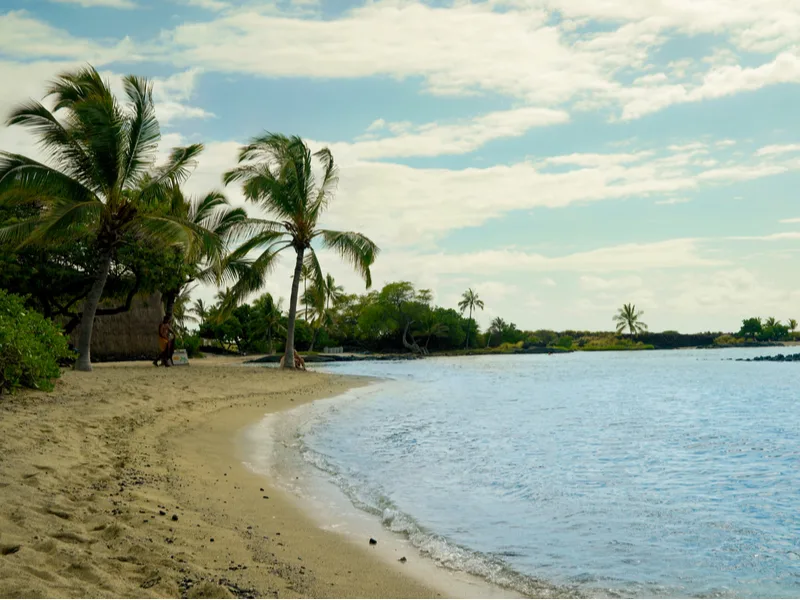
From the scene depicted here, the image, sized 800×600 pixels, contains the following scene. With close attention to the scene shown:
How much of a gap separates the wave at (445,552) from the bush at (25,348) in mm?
5632

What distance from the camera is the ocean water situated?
5039 millimetres

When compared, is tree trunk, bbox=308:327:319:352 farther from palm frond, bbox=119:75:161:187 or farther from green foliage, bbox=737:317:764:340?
green foliage, bbox=737:317:764:340

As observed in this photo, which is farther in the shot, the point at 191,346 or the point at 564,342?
the point at 564,342

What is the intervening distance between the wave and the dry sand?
541mm

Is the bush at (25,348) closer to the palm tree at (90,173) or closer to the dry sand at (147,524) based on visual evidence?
the dry sand at (147,524)

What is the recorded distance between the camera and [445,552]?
5270 millimetres

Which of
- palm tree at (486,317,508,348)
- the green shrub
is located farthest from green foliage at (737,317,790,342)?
the green shrub

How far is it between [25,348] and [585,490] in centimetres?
828

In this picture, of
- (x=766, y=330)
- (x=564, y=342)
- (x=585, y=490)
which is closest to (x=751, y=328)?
(x=766, y=330)

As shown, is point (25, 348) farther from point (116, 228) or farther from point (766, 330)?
point (766, 330)

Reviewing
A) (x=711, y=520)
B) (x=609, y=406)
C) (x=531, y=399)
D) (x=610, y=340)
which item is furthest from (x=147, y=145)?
(x=610, y=340)

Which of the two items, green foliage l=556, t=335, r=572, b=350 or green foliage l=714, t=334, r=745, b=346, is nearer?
green foliage l=556, t=335, r=572, b=350

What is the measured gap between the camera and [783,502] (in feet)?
23.8

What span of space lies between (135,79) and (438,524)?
16336 millimetres
